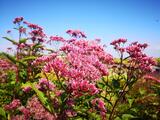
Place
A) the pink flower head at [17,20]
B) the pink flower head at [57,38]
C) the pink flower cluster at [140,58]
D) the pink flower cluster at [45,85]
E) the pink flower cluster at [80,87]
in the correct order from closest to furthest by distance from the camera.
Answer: the pink flower cluster at [80,87] < the pink flower cluster at [45,85] < the pink flower cluster at [140,58] < the pink flower head at [57,38] < the pink flower head at [17,20]

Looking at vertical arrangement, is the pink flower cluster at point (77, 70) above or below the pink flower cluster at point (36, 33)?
below

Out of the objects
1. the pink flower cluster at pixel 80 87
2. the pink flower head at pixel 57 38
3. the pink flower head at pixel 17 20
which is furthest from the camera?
the pink flower head at pixel 17 20

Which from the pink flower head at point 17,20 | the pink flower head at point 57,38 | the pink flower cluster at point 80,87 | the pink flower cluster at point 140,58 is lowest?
the pink flower cluster at point 80,87

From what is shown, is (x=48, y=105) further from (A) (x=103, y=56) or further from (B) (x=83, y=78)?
(A) (x=103, y=56)

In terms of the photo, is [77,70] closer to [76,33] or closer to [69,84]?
[69,84]

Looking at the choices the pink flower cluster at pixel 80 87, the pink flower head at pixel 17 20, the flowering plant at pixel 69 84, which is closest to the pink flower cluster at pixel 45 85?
the flowering plant at pixel 69 84

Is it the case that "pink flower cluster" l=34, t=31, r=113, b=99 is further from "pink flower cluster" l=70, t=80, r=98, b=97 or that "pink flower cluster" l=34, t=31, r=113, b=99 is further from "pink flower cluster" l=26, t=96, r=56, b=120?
"pink flower cluster" l=26, t=96, r=56, b=120

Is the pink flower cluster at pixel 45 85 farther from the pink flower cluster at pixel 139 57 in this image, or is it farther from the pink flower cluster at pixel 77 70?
the pink flower cluster at pixel 139 57

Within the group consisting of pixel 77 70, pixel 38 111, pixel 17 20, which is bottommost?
pixel 38 111

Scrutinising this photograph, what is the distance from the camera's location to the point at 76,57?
4434 millimetres

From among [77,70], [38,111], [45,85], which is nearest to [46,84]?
[45,85]

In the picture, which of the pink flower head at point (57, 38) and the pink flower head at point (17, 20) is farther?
the pink flower head at point (17, 20)

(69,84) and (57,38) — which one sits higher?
(57,38)

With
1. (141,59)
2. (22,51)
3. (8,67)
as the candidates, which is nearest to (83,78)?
(141,59)
